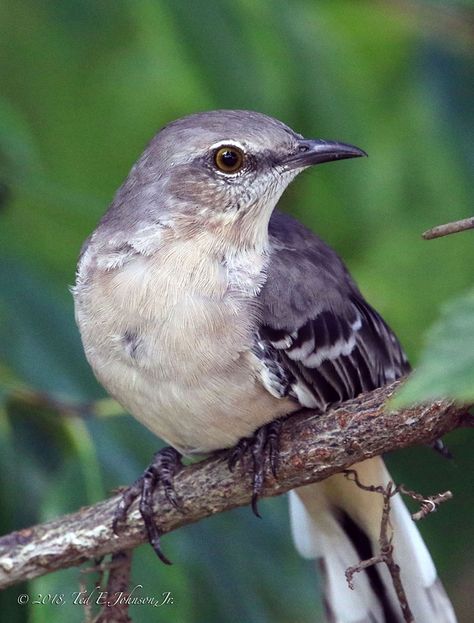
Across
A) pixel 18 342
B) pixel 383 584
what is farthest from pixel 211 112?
pixel 383 584

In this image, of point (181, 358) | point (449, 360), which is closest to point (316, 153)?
point (181, 358)

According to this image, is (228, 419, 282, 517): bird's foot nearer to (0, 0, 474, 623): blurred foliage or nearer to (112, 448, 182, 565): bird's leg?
(112, 448, 182, 565): bird's leg

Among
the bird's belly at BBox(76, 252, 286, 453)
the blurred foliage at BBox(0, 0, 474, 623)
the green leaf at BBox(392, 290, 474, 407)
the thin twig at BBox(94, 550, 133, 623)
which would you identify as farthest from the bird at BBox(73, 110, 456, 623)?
the green leaf at BBox(392, 290, 474, 407)

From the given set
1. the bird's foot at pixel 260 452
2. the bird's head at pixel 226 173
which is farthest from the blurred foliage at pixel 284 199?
the bird's foot at pixel 260 452

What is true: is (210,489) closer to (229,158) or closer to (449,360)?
(229,158)

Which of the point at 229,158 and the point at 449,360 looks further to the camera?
the point at 229,158
